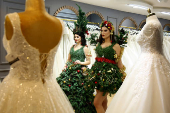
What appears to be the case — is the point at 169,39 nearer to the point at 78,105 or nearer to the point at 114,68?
the point at 114,68

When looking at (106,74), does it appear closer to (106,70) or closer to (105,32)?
(106,70)

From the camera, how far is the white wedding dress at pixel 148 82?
158 centimetres

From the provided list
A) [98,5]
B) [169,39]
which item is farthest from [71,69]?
[169,39]

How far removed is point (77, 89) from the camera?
2408 millimetres

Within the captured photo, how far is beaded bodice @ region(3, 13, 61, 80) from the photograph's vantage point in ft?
3.52

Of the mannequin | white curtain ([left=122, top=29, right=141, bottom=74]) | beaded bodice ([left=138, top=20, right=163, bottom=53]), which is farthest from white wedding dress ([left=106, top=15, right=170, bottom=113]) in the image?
white curtain ([left=122, top=29, right=141, bottom=74])

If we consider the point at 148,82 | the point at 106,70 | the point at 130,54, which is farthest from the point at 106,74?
the point at 130,54

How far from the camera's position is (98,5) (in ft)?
17.1

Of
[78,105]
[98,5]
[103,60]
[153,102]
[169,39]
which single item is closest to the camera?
[153,102]

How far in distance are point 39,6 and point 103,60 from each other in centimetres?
156

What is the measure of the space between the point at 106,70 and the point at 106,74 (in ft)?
0.22

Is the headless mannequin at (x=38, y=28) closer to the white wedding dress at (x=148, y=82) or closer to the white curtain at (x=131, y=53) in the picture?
the white wedding dress at (x=148, y=82)

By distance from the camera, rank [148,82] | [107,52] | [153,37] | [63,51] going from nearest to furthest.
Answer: [148,82] < [153,37] < [107,52] < [63,51]

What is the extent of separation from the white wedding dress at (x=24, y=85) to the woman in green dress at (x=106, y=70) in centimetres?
125
